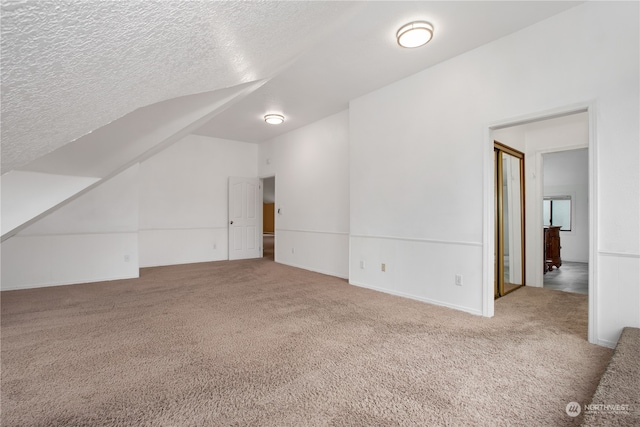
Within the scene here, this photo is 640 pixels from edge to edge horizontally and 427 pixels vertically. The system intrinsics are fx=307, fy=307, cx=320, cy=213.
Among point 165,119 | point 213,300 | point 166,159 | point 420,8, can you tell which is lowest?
point 213,300

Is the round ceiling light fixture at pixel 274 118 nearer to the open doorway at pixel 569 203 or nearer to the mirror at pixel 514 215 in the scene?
the mirror at pixel 514 215

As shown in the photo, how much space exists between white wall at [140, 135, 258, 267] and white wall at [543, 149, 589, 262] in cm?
739

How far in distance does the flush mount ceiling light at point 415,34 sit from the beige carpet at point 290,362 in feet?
8.87

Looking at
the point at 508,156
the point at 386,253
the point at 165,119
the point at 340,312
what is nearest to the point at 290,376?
the point at 340,312

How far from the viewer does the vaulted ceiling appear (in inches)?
22.9

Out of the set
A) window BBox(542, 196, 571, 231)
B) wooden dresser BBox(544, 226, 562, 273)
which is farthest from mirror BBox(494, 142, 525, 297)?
window BBox(542, 196, 571, 231)

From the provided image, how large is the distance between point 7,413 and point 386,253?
3.63m

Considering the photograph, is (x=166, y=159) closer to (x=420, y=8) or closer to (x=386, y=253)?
(x=386, y=253)

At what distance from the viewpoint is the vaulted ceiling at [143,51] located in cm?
58

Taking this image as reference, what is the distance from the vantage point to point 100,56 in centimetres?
70

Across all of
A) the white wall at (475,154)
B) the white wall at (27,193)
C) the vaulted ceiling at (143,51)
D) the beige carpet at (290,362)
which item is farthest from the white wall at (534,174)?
the white wall at (27,193)

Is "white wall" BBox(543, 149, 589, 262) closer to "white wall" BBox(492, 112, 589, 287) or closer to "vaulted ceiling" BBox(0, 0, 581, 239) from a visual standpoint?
"white wall" BBox(492, 112, 589, 287)

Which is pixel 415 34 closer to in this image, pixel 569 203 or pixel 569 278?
pixel 569 278

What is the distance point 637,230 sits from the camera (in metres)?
2.32
